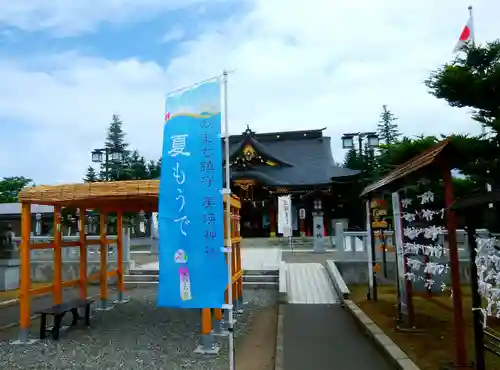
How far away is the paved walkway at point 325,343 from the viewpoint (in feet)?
19.7

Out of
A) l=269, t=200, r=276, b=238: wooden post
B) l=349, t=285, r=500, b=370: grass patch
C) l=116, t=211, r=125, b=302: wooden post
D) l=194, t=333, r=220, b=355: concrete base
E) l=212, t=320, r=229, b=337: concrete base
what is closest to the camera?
l=349, t=285, r=500, b=370: grass patch

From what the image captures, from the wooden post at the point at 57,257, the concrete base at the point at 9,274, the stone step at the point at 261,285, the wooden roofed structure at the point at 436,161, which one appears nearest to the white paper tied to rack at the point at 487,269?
the wooden roofed structure at the point at 436,161

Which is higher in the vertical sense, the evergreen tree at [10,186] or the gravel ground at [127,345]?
the evergreen tree at [10,186]

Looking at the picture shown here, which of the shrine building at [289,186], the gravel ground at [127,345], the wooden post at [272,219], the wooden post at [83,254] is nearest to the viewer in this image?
the gravel ground at [127,345]

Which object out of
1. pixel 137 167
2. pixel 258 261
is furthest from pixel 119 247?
pixel 137 167

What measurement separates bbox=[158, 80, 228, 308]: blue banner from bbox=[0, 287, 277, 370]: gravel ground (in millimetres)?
1531

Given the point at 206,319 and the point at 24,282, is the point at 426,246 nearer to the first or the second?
the point at 206,319

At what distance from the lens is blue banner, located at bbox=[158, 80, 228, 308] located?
16.1 feet

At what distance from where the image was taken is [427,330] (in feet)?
24.5

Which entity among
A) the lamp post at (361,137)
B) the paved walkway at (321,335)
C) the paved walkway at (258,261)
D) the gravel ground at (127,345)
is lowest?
the paved walkway at (321,335)

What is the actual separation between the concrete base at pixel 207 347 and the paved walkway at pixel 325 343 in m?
1.09

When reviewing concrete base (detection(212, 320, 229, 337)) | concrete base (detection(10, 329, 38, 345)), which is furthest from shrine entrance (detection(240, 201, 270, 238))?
concrete base (detection(10, 329, 38, 345))

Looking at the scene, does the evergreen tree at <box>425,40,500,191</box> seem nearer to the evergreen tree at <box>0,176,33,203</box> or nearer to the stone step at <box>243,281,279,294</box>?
the stone step at <box>243,281,279,294</box>

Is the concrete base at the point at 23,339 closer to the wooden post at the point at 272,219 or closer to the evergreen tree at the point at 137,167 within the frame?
the wooden post at the point at 272,219
